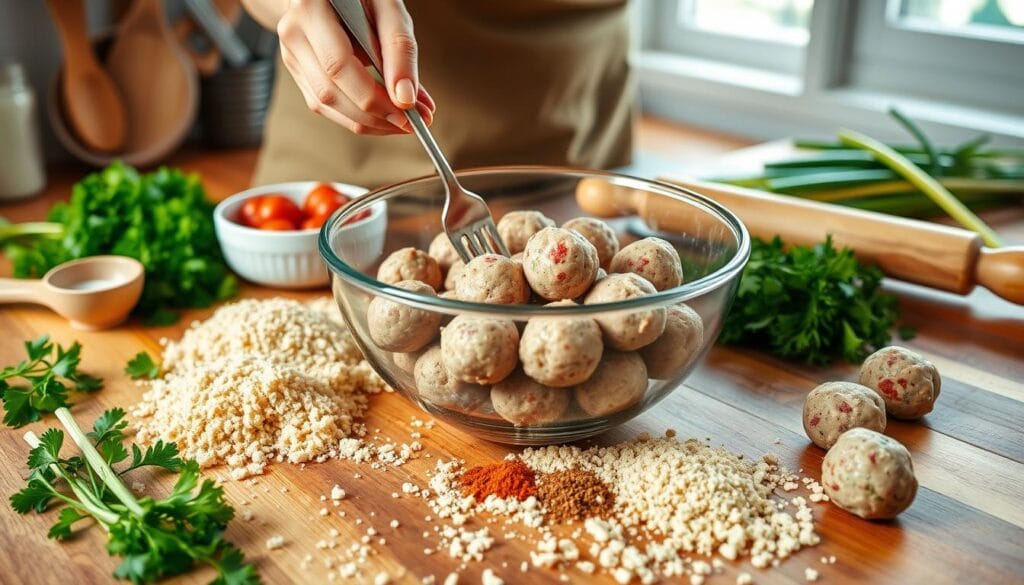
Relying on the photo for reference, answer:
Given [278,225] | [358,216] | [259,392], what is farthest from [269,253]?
[259,392]

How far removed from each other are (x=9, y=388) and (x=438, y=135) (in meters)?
0.84

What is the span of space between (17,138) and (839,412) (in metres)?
1.62

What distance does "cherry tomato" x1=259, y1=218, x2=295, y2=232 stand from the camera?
4.74ft

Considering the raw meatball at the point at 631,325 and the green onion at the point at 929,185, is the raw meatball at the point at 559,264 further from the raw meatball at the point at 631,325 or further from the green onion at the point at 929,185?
the green onion at the point at 929,185

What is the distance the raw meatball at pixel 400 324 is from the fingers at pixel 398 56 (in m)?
0.25

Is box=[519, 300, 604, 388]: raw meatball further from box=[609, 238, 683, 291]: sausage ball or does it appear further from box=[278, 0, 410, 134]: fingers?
box=[278, 0, 410, 134]: fingers

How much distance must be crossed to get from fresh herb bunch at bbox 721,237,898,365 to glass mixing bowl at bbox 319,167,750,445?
0.12 m

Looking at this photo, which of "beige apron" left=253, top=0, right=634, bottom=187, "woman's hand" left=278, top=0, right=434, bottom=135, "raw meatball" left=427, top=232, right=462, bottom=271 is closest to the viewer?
"woman's hand" left=278, top=0, right=434, bottom=135

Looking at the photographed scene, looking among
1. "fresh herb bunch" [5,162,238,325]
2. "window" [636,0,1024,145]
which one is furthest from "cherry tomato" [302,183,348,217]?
"window" [636,0,1024,145]

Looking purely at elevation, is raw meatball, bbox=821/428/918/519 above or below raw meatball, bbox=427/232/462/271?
below

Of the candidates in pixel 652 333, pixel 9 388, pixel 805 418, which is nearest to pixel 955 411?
pixel 805 418

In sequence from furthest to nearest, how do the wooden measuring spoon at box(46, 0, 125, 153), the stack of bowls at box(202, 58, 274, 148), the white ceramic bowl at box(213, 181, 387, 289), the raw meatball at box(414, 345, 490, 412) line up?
1. the stack of bowls at box(202, 58, 274, 148)
2. the wooden measuring spoon at box(46, 0, 125, 153)
3. the white ceramic bowl at box(213, 181, 387, 289)
4. the raw meatball at box(414, 345, 490, 412)

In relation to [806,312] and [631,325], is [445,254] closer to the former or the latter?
[631,325]

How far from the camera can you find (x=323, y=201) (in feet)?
4.93
